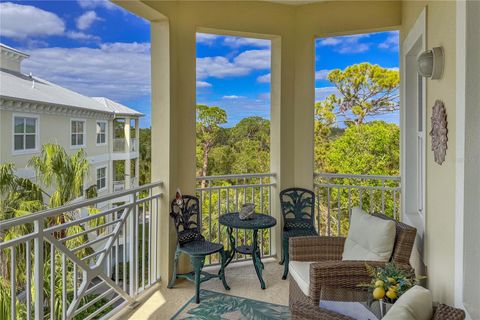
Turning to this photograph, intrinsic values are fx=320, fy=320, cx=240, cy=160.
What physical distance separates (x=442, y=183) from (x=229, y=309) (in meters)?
1.93

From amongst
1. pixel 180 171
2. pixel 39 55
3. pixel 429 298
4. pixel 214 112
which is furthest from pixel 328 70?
pixel 39 55

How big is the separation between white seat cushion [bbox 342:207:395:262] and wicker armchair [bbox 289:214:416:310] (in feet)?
0.23

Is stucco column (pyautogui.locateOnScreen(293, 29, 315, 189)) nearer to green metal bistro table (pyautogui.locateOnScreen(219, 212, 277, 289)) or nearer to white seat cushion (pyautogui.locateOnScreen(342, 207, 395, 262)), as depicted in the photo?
green metal bistro table (pyautogui.locateOnScreen(219, 212, 277, 289))

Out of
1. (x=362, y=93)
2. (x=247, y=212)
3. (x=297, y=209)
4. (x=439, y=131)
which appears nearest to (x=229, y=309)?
(x=247, y=212)

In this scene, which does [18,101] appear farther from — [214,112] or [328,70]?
[328,70]

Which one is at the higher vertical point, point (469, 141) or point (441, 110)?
point (441, 110)

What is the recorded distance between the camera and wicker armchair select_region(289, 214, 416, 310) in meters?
1.98

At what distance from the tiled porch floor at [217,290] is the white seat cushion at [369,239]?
896mm

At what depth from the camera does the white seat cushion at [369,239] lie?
2.20 meters

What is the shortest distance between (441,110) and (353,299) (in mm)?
1237

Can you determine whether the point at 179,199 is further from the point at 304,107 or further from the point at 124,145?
the point at 124,145

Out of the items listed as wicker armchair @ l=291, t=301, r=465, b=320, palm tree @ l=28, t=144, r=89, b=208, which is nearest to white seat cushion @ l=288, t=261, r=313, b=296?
wicker armchair @ l=291, t=301, r=465, b=320

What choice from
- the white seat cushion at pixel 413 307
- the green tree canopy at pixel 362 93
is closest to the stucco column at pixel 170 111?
the white seat cushion at pixel 413 307

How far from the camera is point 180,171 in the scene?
135 inches
